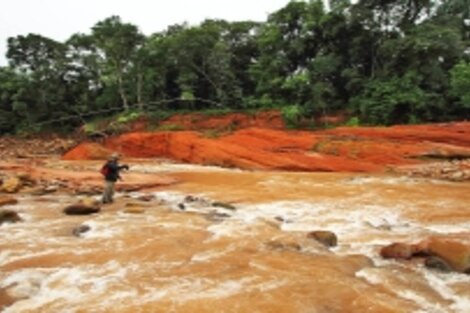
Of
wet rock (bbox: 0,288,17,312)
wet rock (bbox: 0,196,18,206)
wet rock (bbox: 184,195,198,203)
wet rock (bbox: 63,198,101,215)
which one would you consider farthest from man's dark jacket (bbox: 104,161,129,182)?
wet rock (bbox: 0,288,17,312)

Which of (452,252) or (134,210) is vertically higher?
(452,252)

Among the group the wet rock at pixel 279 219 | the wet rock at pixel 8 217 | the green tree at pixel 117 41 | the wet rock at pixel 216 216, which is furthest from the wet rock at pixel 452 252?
the green tree at pixel 117 41

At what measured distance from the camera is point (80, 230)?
9.32 meters

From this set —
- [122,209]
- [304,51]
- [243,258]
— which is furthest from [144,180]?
[304,51]

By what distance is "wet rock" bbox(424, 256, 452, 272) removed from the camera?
6715mm

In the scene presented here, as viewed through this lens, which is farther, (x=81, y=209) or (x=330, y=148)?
(x=330, y=148)

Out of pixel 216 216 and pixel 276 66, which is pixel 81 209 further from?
pixel 276 66

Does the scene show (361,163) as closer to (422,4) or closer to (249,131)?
(249,131)

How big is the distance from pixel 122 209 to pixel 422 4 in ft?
85.6

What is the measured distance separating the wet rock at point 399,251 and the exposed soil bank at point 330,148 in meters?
13.2

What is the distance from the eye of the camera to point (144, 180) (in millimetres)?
16766

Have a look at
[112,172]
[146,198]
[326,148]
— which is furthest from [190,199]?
[326,148]

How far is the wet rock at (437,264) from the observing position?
6.71 m

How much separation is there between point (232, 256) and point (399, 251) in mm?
2854
